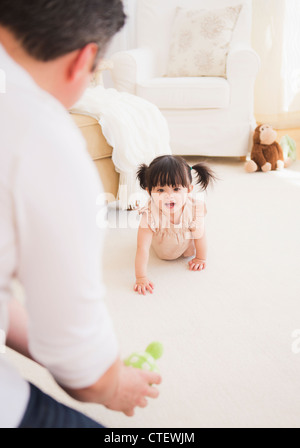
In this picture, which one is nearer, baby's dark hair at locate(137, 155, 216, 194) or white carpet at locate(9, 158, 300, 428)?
white carpet at locate(9, 158, 300, 428)

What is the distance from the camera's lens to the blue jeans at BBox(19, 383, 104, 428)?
53 centimetres

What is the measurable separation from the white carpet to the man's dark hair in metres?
0.76

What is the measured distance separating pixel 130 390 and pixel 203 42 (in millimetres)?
2880

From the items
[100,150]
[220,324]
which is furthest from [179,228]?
[100,150]

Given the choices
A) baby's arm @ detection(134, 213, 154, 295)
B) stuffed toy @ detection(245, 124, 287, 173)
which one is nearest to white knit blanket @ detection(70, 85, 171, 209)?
baby's arm @ detection(134, 213, 154, 295)

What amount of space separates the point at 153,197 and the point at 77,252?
3.73 feet

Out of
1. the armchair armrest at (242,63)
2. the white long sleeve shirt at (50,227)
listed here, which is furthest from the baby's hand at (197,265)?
the armchair armrest at (242,63)

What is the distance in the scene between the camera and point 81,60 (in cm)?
45

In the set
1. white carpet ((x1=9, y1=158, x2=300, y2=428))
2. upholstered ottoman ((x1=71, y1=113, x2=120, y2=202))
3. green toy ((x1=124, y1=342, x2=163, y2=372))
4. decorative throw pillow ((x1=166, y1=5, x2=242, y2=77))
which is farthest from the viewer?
decorative throw pillow ((x1=166, y1=5, x2=242, y2=77))

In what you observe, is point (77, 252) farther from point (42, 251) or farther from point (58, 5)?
point (58, 5)

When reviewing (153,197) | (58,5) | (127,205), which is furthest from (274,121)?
(58,5)

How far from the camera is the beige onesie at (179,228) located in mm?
1582

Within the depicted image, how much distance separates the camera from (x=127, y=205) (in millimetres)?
2080

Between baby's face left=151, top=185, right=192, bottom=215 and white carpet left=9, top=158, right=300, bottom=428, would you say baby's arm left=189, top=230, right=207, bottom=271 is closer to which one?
white carpet left=9, top=158, right=300, bottom=428
